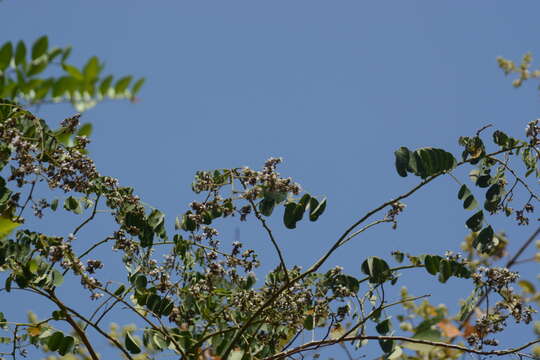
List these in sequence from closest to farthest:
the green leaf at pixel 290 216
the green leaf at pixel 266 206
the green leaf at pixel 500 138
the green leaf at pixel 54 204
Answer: the green leaf at pixel 266 206 → the green leaf at pixel 290 216 → the green leaf at pixel 500 138 → the green leaf at pixel 54 204

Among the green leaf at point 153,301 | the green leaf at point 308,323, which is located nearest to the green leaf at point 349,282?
the green leaf at point 308,323

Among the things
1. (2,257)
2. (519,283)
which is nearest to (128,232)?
(2,257)

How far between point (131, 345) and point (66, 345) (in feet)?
0.84

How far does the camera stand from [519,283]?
3.09 metres

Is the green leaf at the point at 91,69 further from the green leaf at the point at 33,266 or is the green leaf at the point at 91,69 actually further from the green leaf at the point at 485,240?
the green leaf at the point at 485,240

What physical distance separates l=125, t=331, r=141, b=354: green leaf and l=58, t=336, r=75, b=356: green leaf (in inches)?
8.5

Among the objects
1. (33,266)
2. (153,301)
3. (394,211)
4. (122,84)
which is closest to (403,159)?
(394,211)

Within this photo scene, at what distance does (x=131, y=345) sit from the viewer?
326 centimetres

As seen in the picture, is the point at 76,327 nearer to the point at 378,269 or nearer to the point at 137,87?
the point at 378,269

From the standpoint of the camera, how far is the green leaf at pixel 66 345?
125 inches

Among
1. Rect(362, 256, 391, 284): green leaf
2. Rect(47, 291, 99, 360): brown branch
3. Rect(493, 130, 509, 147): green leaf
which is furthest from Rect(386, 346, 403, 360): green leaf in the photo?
Rect(47, 291, 99, 360): brown branch

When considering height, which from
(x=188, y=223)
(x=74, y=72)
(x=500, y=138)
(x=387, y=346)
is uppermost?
(x=500, y=138)

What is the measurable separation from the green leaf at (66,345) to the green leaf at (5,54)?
65.9 inches

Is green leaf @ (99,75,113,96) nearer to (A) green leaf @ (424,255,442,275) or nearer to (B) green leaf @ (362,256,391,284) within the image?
(B) green leaf @ (362,256,391,284)
